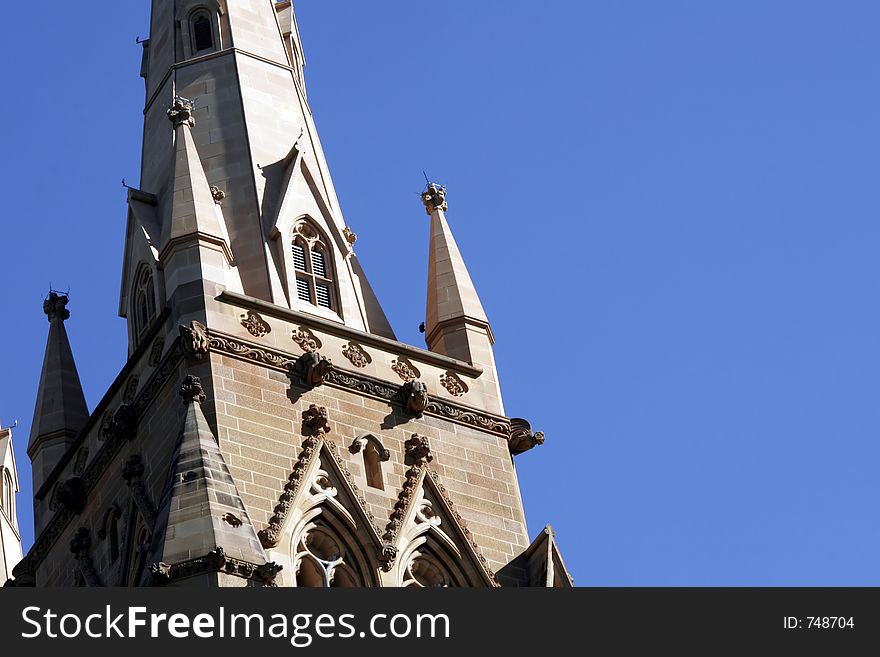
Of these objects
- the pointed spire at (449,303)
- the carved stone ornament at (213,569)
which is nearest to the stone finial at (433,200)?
the pointed spire at (449,303)

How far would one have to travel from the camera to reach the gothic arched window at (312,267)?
43.0m

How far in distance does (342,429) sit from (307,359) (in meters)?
1.30

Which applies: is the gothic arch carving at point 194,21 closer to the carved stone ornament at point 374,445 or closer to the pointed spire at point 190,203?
the pointed spire at point 190,203

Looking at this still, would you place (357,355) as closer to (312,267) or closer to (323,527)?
(312,267)

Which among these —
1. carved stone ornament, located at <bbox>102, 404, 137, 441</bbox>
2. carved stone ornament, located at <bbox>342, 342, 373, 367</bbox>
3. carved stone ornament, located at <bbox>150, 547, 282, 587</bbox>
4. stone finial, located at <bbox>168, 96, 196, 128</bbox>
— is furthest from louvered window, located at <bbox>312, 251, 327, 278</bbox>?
carved stone ornament, located at <bbox>150, 547, 282, 587</bbox>

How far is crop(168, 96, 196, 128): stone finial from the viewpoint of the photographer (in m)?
43.2

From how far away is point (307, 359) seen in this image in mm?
39656

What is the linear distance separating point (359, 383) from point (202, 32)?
10558 mm

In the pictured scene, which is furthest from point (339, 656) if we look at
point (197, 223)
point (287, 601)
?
point (197, 223)

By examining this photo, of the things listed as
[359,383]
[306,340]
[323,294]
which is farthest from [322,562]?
[323,294]

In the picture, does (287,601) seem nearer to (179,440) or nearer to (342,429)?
(179,440)

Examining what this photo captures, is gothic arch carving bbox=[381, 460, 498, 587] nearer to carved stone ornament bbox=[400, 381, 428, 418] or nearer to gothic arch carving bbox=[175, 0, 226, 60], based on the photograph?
carved stone ornament bbox=[400, 381, 428, 418]

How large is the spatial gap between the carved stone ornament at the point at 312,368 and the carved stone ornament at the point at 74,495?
449cm

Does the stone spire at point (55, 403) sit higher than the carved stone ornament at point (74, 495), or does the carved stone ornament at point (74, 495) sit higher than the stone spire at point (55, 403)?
the stone spire at point (55, 403)
